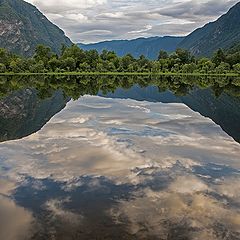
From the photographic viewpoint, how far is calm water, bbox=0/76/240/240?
42.2 feet

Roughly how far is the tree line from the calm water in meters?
98.7

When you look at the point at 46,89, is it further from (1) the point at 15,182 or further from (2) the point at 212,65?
(2) the point at 212,65

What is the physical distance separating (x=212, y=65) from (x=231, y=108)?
93.8 m

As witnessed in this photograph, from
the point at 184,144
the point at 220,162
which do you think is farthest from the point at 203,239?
the point at 184,144

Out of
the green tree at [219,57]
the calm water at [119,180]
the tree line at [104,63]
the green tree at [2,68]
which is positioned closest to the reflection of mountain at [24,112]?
the calm water at [119,180]

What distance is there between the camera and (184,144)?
1046 inches

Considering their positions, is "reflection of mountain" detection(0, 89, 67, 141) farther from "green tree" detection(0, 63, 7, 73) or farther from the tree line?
the tree line

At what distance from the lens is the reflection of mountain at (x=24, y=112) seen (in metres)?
33.1

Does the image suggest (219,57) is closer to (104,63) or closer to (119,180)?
(104,63)

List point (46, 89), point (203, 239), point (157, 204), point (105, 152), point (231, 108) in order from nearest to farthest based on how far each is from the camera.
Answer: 1. point (203, 239)
2. point (157, 204)
3. point (105, 152)
4. point (231, 108)
5. point (46, 89)

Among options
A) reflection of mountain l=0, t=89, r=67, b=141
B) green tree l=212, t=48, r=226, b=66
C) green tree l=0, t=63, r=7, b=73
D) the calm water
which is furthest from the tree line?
the calm water

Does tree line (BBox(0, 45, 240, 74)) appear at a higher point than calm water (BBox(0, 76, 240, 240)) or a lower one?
lower

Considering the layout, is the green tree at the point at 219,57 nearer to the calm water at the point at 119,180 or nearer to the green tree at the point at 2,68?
the green tree at the point at 2,68

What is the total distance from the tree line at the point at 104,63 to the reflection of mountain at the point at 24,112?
6381cm
